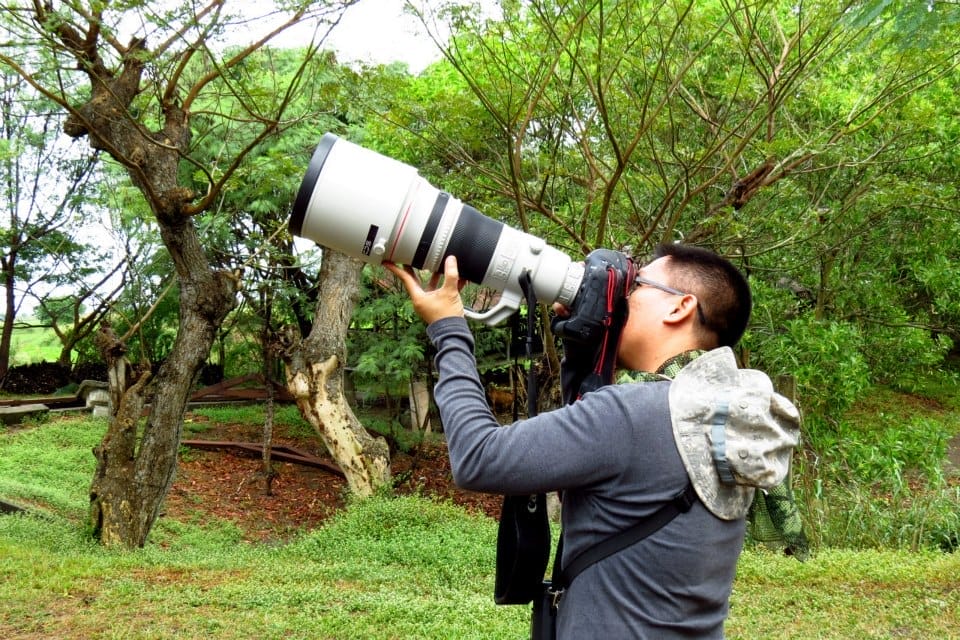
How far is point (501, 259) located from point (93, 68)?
491 cm

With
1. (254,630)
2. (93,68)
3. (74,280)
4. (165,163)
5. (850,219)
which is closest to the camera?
(254,630)

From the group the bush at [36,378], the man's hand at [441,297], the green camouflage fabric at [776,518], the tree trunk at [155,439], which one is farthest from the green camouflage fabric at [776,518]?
the bush at [36,378]

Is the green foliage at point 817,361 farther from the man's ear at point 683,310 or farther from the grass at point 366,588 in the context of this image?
the man's ear at point 683,310

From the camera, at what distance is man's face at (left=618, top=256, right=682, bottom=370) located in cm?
164

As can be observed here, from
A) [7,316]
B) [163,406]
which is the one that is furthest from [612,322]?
[7,316]

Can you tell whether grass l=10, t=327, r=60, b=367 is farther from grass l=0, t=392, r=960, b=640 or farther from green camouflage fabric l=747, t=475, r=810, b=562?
green camouflage fabric l=747, t=475, r=810, b=562

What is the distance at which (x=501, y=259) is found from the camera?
188cm

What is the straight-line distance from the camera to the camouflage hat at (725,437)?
1.41 metres

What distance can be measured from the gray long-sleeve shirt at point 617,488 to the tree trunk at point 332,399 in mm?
8095

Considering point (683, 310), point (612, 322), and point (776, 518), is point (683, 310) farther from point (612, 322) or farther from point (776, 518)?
point (776, 518)

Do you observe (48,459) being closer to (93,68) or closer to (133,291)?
(133,291)

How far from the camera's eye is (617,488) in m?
1.42

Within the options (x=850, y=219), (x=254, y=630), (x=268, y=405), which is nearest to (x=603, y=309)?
(x=254, y=630)

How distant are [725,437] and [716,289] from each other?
34 cm
